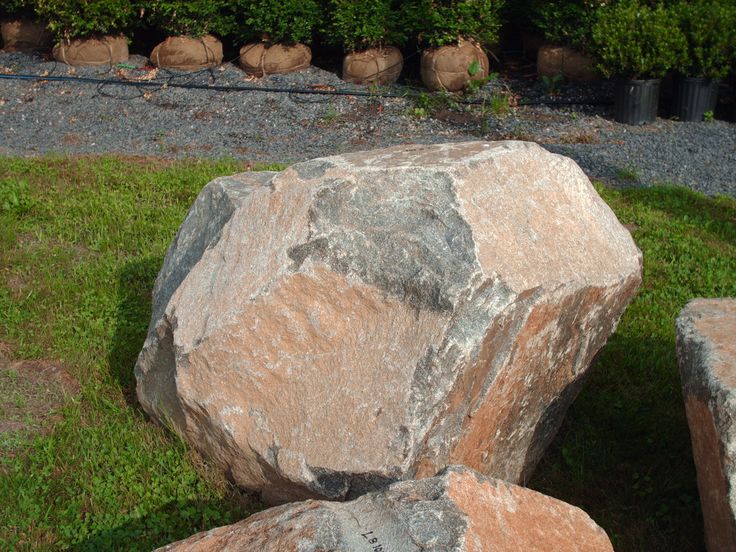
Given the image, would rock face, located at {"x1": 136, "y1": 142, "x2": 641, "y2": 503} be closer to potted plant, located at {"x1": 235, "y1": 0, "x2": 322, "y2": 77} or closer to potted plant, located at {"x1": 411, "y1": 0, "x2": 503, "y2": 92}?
potted plant, located at {"x1": 411, "y1": 0, "x2": 503, "y2": 92}

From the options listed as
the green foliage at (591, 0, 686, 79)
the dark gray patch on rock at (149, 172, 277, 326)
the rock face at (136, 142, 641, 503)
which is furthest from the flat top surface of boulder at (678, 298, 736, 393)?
the green foliage at (591, 0, 686, 79)

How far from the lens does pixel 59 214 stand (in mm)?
5508

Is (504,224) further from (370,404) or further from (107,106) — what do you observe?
(107,106)

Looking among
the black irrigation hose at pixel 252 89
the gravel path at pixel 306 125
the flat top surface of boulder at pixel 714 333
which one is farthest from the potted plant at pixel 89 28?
the flat top surface of boulder at pixel 714 333

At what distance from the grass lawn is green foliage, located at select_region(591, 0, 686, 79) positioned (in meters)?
1.82

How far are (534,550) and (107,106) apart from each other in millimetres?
6913

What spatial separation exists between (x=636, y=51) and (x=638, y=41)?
121 millimetres

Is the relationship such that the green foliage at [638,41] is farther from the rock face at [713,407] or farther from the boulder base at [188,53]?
the rock face at [713,407]

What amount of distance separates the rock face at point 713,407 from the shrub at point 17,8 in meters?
8.05

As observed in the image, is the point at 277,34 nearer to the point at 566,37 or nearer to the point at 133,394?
the point at 566,37

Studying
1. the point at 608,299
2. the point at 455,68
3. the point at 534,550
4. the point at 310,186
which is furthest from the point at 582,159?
the point at 534,550

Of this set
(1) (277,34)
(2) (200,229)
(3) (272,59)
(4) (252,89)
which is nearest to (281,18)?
(1) (277,34)

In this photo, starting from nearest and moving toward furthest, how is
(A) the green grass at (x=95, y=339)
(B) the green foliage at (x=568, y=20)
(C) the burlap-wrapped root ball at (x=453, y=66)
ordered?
(A) the green grass at (x=95, y=339) < (B) the green foliage at (x=568, y=20) < (C) the burlap-wrapped root ball at (x=453, y=66)

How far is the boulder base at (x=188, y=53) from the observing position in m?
8.85
